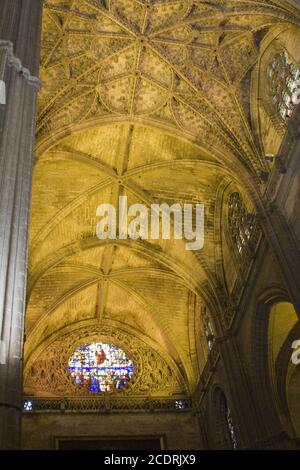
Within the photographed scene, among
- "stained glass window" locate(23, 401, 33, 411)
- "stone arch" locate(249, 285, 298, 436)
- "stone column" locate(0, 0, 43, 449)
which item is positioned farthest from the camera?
"stained glass window" locate(23, 401, 33, 411)

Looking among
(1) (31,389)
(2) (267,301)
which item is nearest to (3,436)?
(2) (267,301)

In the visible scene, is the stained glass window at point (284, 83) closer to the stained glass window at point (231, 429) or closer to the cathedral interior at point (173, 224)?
the cathedral interior at point (173, 224)

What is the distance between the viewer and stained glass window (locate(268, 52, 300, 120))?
1196 cm

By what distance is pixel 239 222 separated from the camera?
49.4 ft

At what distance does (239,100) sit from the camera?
13.9m

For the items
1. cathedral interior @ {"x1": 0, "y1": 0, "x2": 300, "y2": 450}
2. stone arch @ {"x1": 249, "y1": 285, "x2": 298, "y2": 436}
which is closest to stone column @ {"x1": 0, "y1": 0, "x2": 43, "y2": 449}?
cathedral interior @ {"x1": 0, "y1": 0, "x2": 300, "y2": 450}

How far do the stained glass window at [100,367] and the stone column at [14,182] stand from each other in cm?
1278

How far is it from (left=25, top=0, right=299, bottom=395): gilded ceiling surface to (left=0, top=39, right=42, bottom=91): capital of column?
232 inches

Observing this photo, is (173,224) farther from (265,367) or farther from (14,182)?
(14,182)

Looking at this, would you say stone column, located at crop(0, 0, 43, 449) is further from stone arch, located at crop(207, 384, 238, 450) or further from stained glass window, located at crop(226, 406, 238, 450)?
stained glass window, located at crop(226, 406, 238, 450)

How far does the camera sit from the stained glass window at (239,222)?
46.2ft

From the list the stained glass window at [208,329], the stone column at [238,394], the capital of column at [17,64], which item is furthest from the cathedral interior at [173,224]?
the capital of column at [17,64]

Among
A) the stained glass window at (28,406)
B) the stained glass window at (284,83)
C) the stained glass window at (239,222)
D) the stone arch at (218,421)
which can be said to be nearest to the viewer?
the stained glass window at (284,83)

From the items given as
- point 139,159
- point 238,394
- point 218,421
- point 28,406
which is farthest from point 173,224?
point 28,406
